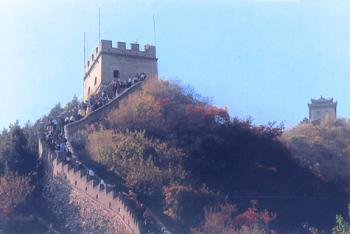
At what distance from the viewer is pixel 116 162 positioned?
4238cm

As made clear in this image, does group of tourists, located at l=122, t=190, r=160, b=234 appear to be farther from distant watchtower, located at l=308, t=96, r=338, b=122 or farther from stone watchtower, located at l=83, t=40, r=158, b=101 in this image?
distant watchtower, located at l=308, t=96, r=338, b=122

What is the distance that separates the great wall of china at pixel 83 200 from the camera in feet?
120

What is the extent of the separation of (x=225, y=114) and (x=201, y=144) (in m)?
2.80

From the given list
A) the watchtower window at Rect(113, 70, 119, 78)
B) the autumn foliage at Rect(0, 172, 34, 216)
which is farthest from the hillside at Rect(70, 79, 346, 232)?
the watchtower window at Rect(113, 70, 119, 78)

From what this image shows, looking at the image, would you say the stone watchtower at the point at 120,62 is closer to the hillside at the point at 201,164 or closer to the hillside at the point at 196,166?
the hillside at the point at 196,166

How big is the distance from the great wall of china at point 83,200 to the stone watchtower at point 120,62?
13153 millimetres

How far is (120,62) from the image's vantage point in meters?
59.0

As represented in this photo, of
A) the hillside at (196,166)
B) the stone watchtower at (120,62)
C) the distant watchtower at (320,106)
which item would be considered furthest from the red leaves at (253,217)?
the distant watchtower at (320,106)

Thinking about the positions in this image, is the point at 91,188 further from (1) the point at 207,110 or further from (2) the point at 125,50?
(2) the point at 125,50

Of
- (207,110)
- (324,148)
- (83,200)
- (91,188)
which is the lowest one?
(83,200)

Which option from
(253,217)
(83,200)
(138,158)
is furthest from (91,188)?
(253,217)

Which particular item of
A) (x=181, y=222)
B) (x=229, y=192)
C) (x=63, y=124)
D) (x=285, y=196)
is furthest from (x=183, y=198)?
(x=63, y=124)

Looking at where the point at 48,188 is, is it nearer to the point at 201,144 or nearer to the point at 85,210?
the point at 85,210

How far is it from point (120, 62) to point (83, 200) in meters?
19.8
